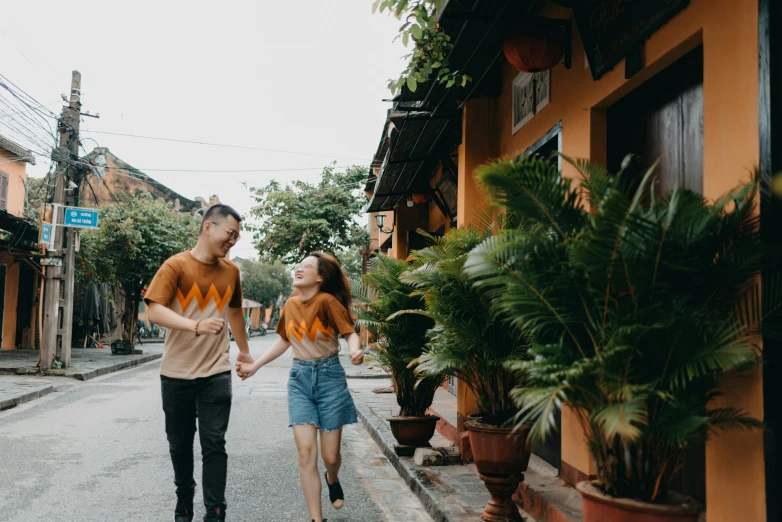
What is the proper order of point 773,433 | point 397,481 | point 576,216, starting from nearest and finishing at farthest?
1. point 773,433
2. point 576,216
3. point 397,481

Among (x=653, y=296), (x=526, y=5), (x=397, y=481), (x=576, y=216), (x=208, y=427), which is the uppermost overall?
(x=526, y=5)

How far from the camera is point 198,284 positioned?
4.24 meters

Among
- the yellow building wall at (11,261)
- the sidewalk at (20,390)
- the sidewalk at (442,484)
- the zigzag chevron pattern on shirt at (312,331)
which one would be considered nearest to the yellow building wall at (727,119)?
the sidewalk at (442,484)

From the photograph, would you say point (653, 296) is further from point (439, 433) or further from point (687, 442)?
point (439, 433)

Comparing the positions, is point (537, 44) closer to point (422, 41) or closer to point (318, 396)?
point (422, 41)

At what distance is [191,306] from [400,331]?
287 centimetres

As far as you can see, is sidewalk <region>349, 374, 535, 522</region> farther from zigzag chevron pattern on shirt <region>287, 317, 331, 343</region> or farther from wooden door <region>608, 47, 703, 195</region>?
wooden door <region>608, 47, 703, 195</region>

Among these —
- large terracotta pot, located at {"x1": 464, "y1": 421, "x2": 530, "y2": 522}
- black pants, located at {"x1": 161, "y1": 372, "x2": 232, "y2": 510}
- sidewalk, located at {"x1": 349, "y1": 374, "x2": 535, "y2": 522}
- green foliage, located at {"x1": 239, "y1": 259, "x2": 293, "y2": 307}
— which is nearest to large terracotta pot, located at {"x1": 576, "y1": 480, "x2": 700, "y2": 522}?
large terracotta pot, located at {"x1": 464, "y1": 421, "x2": 530, "y2": 522}

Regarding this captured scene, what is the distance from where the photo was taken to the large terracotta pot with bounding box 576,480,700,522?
268 cm

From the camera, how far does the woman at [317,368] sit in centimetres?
434

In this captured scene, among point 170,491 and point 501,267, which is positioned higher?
Answer: point 501,267

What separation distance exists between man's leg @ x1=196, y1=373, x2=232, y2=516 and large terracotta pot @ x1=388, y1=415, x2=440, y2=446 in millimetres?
2818

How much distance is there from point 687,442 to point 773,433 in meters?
0.33

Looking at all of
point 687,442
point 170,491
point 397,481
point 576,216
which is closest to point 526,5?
point 576,216
